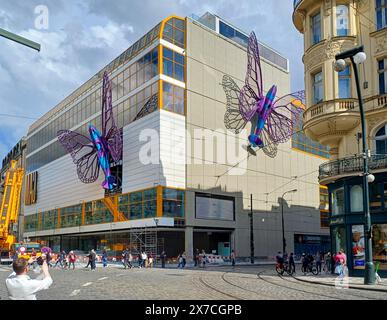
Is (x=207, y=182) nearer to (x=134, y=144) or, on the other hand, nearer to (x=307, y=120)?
(x=134, y=144)

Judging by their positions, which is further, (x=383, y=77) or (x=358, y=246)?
(x=383, y=77)

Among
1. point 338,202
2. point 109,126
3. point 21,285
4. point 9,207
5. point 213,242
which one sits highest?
point 109,126

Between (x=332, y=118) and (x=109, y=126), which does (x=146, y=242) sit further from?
(x=332, y=118)

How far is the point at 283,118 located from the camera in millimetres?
59156

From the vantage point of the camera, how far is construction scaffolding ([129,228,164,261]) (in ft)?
163

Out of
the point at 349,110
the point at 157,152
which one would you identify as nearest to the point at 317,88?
the point at 349,110

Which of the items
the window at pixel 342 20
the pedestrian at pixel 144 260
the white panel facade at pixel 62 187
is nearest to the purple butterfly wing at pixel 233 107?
the white panel facade at pixel 62 187

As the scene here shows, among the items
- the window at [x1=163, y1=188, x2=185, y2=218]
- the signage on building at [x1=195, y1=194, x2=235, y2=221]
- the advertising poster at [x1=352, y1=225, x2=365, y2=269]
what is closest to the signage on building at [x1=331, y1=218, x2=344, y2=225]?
the advertising poster at [x1=352, y1=225, x2=365, y2=269]

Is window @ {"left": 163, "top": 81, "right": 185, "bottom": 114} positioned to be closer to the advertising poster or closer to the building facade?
the building facade

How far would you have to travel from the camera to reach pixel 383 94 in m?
26.2

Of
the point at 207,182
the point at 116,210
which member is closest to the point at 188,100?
the point at 207,182

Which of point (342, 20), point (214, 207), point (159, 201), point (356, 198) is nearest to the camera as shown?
point (356, 198)

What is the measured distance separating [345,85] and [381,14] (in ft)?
14.6

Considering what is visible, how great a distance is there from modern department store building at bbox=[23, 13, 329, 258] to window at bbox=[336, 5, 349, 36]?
25.2m
